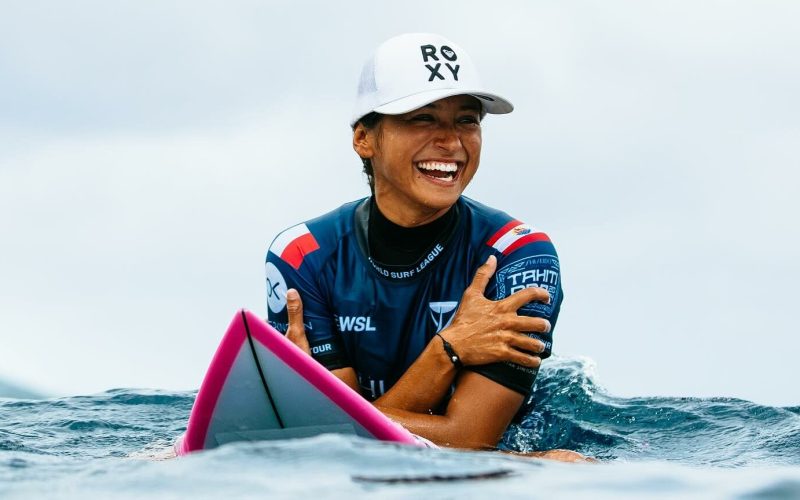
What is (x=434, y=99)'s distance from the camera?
5793 millimetres

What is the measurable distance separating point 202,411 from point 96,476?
708 millimetres

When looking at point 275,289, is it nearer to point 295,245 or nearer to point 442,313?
point 295,245

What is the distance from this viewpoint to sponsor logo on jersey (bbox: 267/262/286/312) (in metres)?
6.29

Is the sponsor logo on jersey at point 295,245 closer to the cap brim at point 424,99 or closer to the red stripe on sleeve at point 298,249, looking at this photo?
the red stripe on sleeve at point 298,249

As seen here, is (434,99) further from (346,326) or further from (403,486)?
(403,486)

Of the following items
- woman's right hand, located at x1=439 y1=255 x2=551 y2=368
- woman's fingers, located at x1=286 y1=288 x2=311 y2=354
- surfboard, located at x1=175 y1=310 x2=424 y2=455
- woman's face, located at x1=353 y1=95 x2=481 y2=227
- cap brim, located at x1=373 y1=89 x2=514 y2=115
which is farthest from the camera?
woman's fingers, located at x1=286 y1=288 x2=311 y2=354

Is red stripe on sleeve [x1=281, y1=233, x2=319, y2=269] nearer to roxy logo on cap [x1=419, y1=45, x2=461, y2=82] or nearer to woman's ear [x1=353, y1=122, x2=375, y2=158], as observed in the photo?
woman's ear [x1=353, y1=122, x2=375, y2=158]

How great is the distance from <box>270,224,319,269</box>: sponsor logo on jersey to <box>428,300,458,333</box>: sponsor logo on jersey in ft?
2.29

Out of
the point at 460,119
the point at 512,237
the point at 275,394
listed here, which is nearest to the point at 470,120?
the point at 460,119

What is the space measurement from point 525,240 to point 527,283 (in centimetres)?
27

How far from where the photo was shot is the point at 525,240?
612 centimetres

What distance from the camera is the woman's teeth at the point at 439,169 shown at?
5930mm

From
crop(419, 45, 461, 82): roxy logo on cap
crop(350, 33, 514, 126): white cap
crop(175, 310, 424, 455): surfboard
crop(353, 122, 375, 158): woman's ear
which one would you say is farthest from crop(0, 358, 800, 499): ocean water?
crop(419, 45, 461, 82): roxy logo on cap

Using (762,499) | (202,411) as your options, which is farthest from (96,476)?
(762,499)
